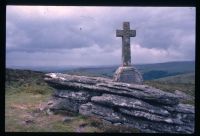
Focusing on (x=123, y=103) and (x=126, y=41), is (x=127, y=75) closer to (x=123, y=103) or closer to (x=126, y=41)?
(x=123, y=103)

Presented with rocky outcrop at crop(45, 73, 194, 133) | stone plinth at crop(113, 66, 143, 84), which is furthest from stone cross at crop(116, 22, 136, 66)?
rocky outcrop at crop(45, 73, 194, 133)

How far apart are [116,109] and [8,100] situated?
198 inches

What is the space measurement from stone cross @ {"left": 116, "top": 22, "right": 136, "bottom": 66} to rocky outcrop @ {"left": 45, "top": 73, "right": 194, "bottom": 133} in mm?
1069

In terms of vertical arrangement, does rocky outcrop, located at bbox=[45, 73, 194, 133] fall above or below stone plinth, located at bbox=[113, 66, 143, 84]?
below

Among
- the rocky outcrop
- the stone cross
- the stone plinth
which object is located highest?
the stone cross

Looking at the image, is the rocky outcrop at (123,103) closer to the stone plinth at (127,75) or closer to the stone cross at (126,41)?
the stone plinth at (127,75)

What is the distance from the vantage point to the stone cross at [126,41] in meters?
16.3

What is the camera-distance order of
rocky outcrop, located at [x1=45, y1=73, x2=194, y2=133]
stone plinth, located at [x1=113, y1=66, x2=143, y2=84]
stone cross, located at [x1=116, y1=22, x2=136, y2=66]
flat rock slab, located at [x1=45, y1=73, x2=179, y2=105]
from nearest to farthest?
1. rocky outcrop, located at [x1=45, y1=73, x2=194, y2=133]
2. flat rock slab, located at [x1=45, y1=73, x2=179, y2=105]
3. stone plinth, located at [x1=113, y1=66, x2=143, y2=84]
4. stone cross, located at [x1=116, y1=22, x2=136, y2=66]

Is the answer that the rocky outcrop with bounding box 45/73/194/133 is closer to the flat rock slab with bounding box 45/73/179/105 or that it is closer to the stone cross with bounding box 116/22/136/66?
the flat rock slab with bounding box 45/73/179/105

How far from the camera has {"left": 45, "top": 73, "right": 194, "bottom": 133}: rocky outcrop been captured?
49.6 ft

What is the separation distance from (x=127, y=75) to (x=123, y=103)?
1.28 metres
